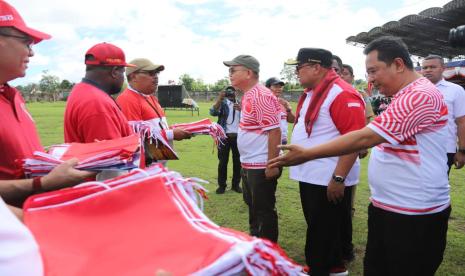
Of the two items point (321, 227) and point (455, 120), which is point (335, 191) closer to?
point (321, 227)

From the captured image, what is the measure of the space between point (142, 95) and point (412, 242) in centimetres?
282

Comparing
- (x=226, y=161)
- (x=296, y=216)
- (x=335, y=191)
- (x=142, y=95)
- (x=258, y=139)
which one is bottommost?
(x=296, y=216)

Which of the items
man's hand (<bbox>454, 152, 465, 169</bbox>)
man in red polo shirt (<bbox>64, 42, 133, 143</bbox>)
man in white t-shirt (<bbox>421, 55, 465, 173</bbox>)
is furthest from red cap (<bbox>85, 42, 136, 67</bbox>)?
man's hand (<bbox>454, 152, 465, 169</bbox>)

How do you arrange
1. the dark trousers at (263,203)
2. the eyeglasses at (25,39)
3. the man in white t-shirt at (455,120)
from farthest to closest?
the man in white t-shirt at (455,120)
the dark trousers at (263,203)
the eyeglasses at (25,39)

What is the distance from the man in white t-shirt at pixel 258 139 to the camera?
12.4ft

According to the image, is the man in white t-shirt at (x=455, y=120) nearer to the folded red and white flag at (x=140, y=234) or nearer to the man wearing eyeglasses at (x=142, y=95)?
the man wearing eyeglasses at (x=142, y=95)

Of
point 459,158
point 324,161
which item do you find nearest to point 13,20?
point 324,161

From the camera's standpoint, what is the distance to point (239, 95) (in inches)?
281

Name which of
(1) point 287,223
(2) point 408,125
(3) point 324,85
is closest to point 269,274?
(2) point 408,125

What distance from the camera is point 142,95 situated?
3.87 metres

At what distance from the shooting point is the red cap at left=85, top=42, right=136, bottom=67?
9.21 feet

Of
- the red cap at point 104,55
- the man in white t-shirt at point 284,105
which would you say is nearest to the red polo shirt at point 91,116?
the red cap at point 104,55

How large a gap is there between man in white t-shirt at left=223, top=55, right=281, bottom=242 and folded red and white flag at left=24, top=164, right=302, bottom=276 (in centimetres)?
257

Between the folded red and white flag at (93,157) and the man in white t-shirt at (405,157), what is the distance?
1.17 metres
